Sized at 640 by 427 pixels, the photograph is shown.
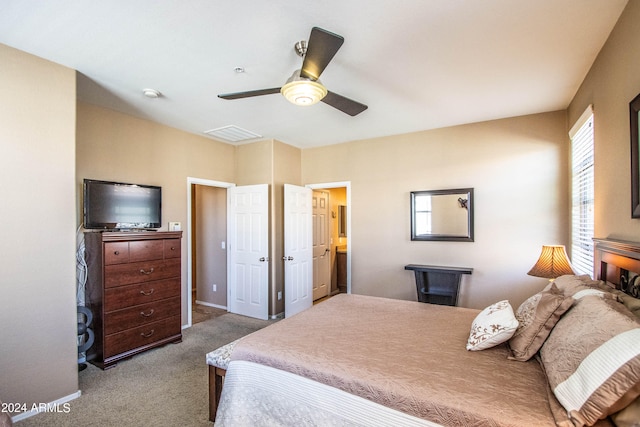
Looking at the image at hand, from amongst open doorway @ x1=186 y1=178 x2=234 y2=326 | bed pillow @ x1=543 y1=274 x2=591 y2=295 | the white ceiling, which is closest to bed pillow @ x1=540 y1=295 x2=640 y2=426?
bed pillow @ x1=543 y1=274 x2=591 y2=295

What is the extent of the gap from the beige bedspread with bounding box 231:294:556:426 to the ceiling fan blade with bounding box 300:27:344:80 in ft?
5.60

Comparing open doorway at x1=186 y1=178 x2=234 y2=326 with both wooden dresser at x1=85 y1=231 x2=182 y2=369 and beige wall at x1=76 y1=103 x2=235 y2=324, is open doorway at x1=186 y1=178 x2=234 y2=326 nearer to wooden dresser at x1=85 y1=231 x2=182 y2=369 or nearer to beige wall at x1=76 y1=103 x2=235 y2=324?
beige wall at x1=76 y1=103 x2=235 y2=324

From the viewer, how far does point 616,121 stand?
195 centimetres

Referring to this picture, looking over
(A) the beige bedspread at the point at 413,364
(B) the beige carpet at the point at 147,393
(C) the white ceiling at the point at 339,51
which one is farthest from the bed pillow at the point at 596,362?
(B) the beige carpet at the point at 147,393

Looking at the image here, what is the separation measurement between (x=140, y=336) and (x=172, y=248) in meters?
0.95

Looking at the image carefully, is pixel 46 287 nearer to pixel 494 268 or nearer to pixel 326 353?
pixel 326 353

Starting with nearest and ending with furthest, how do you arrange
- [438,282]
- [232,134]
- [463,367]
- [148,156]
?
[463,367] < [148,156] < [438,282] < [232,134]

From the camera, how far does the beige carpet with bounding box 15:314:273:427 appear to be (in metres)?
2.24

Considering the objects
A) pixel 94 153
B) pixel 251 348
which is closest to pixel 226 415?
pixel 251 348

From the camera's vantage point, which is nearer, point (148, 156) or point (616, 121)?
point (616, 121)

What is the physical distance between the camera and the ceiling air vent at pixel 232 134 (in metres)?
4.09

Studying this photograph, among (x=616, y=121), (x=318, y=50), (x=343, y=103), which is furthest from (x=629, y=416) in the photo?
(x=343, y=103)

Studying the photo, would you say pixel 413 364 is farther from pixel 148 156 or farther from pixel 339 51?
pixel 148 156

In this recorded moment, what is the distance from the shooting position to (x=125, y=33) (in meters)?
2.04
